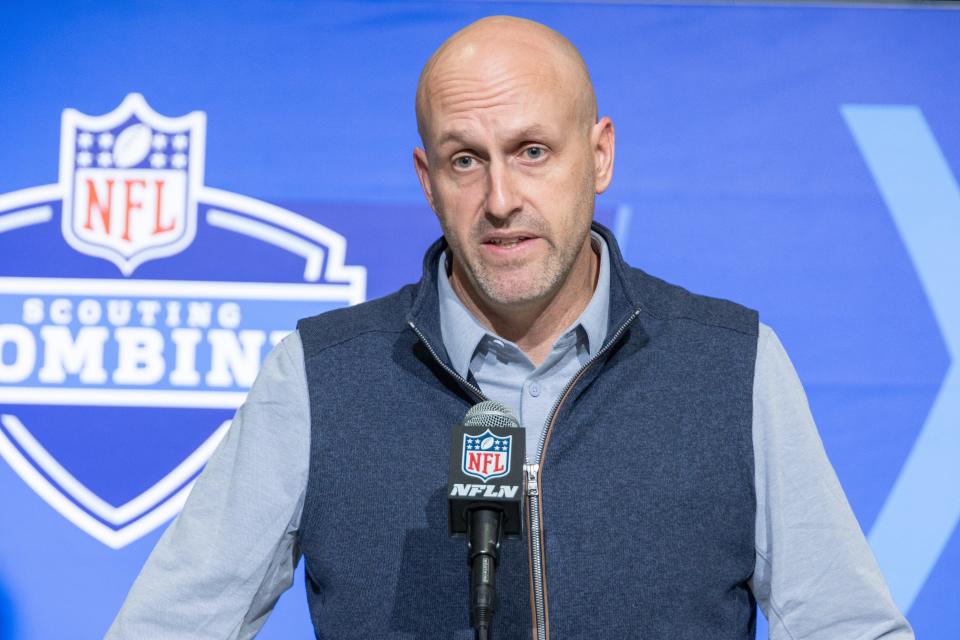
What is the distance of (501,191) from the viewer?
1336mm

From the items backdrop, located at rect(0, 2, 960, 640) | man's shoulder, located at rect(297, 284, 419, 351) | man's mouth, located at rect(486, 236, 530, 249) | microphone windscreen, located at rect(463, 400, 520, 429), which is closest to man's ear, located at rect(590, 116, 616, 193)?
man's mouth, located at rect(486, 236, 530, 249)

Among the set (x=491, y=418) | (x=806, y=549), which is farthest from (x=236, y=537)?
(x=806, y=549)

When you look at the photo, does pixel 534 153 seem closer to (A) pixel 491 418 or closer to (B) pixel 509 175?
(B) pixel 509 175

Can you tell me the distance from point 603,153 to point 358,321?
1.33 ft

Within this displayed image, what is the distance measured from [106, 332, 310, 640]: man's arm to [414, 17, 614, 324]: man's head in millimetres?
284

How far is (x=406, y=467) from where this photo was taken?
1.33 metres

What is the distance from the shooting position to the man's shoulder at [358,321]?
1430 mm

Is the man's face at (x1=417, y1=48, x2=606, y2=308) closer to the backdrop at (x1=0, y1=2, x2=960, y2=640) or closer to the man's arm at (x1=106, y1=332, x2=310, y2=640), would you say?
the man's arm at (x1=106, y1=332, x2=310, y2=640)

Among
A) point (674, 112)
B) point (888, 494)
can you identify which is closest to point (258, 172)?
point (674, 112)

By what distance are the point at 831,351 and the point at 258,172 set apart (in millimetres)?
1163

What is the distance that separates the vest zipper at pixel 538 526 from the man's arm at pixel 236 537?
27 cm

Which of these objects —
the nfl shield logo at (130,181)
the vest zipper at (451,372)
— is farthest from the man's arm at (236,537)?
the nfl shield logo at (130,181)

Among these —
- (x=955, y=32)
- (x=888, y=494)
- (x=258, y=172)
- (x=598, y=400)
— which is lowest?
(x=888, y=494)

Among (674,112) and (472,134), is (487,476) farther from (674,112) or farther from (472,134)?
(674,112)
